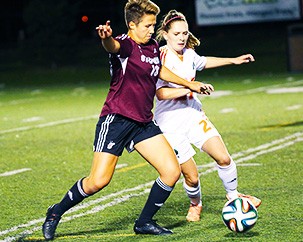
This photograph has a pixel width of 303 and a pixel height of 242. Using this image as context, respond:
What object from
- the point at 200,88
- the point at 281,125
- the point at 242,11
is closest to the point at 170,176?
the point at 200,88

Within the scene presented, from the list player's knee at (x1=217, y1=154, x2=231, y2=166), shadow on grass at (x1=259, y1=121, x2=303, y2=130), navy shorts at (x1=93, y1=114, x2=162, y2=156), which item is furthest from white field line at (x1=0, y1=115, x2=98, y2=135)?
navy shorts at (x1=93, y1=114, x2=162, y2=156)

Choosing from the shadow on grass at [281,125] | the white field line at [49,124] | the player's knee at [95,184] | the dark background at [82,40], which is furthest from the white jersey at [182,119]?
the dark background at [82,40]

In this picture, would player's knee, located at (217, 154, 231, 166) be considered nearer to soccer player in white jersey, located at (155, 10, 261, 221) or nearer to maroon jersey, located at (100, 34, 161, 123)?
soccer player in white jersey, located at (155, 10, 261, 221)

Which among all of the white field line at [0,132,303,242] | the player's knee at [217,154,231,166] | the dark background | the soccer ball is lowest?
the dark background

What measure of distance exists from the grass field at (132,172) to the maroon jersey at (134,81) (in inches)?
37.2

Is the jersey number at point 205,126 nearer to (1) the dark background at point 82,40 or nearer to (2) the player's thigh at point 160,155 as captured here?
(2) the player's thigh at point 160,155

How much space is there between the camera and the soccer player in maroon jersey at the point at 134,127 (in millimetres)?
7891

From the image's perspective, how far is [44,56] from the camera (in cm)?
4225

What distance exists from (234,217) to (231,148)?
6017 millimetres

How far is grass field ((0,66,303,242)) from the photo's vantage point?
8391 mm

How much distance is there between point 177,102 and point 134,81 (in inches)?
35.6

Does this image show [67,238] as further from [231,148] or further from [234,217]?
[231,148]

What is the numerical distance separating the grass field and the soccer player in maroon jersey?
0.28 metres

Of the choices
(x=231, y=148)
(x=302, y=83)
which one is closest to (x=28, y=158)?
(x=231, y=148)
